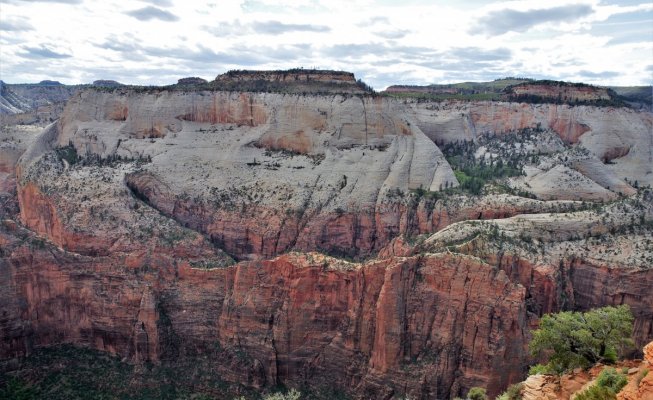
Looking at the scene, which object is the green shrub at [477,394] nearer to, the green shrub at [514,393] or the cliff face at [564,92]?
the green shrub at [514,393]

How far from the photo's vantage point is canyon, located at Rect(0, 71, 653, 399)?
43750mm

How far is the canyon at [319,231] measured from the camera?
144 feet

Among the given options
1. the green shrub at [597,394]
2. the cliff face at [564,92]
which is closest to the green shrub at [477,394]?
the green shrub at [597,394]

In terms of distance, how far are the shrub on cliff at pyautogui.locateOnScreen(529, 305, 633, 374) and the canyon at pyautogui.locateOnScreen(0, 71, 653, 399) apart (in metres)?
9.35

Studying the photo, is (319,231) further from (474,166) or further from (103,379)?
(103,379)

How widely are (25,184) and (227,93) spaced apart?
25.5 meters

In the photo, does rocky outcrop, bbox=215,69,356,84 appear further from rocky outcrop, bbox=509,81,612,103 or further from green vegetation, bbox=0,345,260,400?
green vegetation, bbox=0,345,260,400

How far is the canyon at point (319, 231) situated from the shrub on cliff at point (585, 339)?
9.35 metres

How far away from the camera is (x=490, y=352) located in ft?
135

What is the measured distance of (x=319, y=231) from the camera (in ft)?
193

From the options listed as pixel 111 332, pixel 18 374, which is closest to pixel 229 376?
pixel 111 332

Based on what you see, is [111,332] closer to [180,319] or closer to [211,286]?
[180,319]

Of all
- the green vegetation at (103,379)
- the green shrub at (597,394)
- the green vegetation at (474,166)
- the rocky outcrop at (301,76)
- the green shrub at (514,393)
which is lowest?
the green vegetation at (103,379)

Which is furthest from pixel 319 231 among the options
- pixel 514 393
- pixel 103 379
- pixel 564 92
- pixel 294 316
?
pixel 564 92
